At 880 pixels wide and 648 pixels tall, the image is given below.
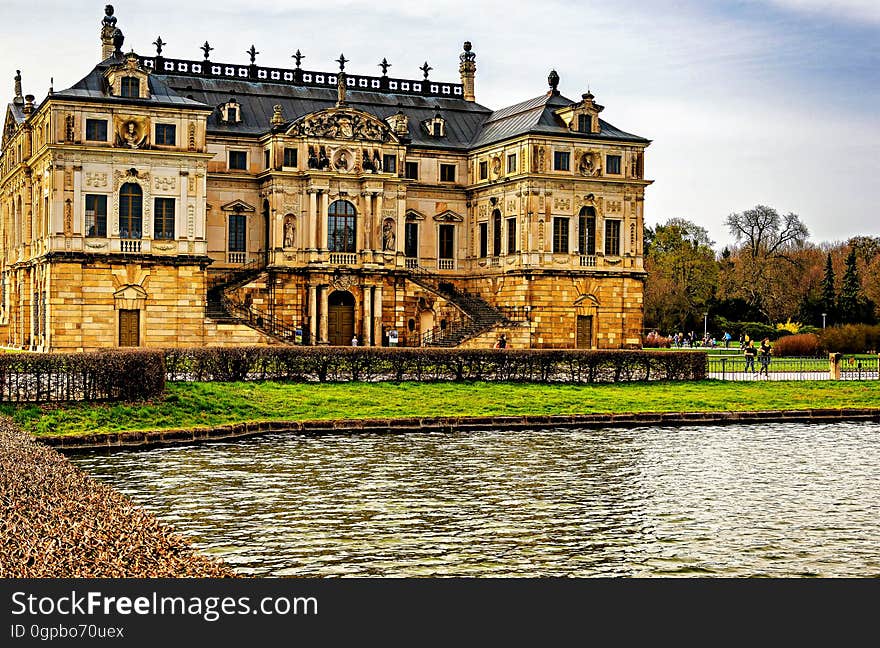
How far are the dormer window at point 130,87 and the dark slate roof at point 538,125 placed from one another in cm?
2081

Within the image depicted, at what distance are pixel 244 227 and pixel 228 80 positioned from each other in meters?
9.69

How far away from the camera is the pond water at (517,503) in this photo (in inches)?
692

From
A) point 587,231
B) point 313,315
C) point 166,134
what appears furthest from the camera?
point 587,231

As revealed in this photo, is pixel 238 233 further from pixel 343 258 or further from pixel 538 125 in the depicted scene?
pixel 538 125

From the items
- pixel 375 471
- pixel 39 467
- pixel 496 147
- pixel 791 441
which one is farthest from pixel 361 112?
pixel 39 467

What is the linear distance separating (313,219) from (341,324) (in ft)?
19.0

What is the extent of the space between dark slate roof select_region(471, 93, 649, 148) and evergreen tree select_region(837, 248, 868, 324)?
131ft

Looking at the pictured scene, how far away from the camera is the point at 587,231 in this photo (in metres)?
73.2

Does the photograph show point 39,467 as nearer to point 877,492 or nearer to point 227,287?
point 877,492

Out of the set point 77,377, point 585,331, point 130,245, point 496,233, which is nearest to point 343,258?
point 496,233

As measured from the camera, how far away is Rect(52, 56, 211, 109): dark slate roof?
205 ft

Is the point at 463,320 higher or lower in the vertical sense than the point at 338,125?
lower

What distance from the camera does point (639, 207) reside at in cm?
7450

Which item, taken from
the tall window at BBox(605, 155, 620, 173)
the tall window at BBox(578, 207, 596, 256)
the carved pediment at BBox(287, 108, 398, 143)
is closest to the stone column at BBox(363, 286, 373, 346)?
the carved pediment at BBox(287, 108, 398, 143)
